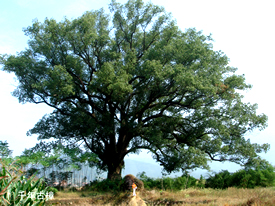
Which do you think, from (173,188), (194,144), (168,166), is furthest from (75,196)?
(194,144)

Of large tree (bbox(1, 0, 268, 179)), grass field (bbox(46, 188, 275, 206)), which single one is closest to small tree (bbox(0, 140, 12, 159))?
large tree (bbox(1, 0, 268, 179))

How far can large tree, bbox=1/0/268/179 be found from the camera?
13203 mm

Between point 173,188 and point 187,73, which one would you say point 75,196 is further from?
point 187,73

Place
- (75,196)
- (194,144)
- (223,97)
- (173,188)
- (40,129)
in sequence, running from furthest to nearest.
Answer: (40,129) < (194,144) < (223,97) < (173,188) < (75,196)

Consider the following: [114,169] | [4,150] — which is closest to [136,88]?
[114,169]

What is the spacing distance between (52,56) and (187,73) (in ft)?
27.4

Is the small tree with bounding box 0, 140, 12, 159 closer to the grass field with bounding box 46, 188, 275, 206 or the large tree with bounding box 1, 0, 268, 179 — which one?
the large tree with bounding box 1, 0, 268, 179

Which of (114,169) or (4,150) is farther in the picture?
(114,169)

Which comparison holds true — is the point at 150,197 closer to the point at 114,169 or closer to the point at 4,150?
the point at 114,169

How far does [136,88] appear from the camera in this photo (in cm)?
1497

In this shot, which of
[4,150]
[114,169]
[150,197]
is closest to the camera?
[150,197]

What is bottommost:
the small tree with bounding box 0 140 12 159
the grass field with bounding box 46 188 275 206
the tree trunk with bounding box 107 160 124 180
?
the grass field with bounding box 46 188 275 206

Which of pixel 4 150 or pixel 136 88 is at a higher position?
pixel 136 88

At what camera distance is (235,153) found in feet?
46.8
